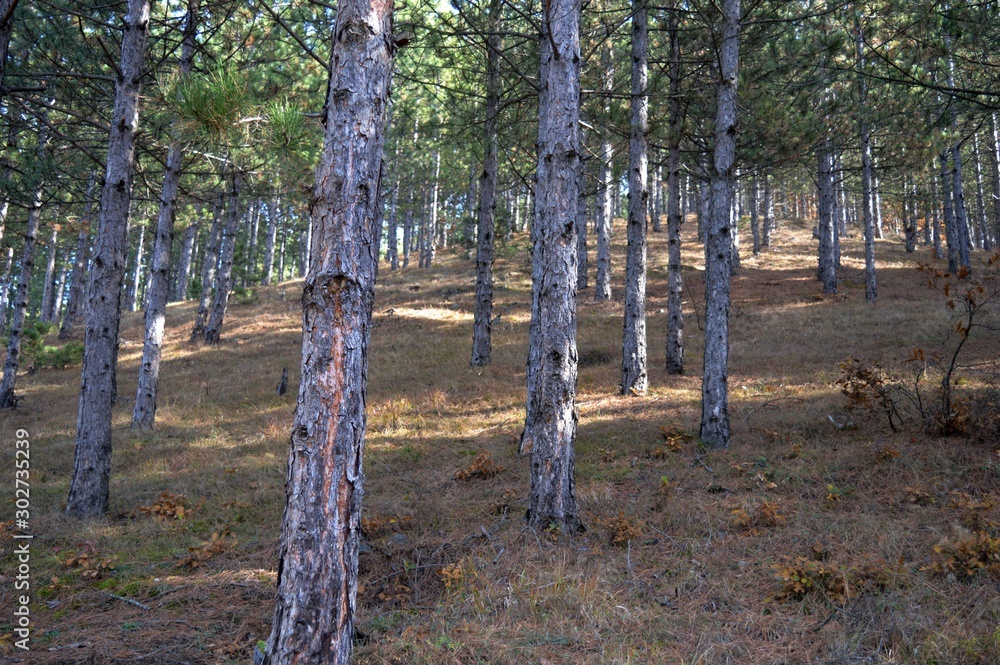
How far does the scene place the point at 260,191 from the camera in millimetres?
12188

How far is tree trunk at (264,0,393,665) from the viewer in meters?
3.18

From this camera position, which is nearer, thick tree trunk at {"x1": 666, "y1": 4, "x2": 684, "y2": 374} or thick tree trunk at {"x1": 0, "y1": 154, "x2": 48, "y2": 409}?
thick tree trunk at {"x1": 666, "y1": 4, "x2": 684, "y2": 374}

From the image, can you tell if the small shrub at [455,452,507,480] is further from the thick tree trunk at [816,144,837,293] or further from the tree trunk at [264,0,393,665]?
the thick tree trunk at [816,144,837,293]

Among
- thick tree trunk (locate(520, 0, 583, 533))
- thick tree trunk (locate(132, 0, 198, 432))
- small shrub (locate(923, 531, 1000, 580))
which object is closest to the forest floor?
small shrub (locate(923, 531, 1000, 580))

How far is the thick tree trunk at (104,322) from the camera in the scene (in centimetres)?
677

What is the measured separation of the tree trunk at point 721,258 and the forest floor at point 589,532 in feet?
1.49

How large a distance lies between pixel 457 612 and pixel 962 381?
9.37 metres

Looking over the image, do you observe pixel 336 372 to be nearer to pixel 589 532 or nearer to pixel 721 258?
pixel 589 532

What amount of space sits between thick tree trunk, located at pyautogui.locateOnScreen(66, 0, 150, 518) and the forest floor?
47 centimetres

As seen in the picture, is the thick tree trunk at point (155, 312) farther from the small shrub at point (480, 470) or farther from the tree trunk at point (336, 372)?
the tree trunk at point (336, 372)

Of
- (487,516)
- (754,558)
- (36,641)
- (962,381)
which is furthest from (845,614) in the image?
(962,381)

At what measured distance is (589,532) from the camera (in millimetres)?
5664

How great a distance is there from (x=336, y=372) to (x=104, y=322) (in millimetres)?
5151

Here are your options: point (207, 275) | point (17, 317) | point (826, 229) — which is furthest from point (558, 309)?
point (826, 229)
